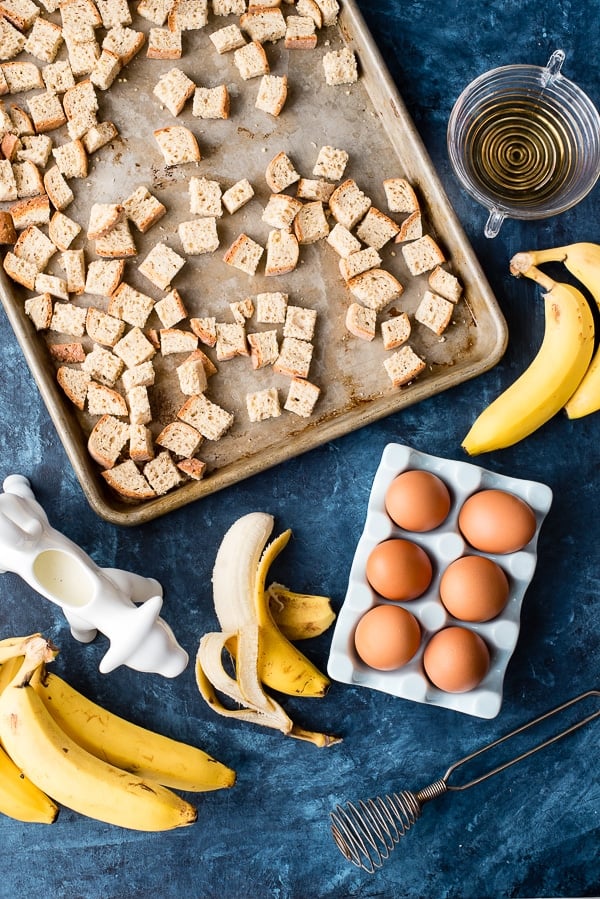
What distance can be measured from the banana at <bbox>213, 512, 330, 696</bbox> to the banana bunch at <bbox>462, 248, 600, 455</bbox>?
1.76 ft

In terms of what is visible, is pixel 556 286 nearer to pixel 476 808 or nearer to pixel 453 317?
pixel 453 317

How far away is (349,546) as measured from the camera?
1.91 m

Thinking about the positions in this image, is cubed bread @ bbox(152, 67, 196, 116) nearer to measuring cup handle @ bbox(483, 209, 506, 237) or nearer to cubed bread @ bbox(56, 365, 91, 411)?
cubed bread @ bbox(56, 365, 91, 411)

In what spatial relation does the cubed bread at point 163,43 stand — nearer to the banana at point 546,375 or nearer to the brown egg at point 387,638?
the banana at point 546,375

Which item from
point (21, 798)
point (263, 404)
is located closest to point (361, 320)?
point (263, 404)

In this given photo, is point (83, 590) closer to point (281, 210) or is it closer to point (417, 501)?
point (417, 501)

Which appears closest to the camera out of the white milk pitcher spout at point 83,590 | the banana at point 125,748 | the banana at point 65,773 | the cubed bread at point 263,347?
the white milk pitcher spout at point 83,590

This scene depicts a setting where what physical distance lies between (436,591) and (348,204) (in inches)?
36.4

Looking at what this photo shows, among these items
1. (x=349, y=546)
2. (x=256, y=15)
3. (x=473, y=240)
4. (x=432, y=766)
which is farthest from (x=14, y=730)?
(x=256, y=15)

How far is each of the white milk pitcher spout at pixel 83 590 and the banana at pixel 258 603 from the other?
177mm

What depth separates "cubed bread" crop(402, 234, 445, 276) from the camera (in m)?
1.90

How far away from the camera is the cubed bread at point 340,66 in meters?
1.92

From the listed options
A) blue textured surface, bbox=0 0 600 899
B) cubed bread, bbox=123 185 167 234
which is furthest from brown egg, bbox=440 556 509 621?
cubed bread, bbox=123 185 167 234

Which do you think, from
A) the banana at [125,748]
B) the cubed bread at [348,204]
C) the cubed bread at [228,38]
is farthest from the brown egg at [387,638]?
the cubed bread at [228,38]
